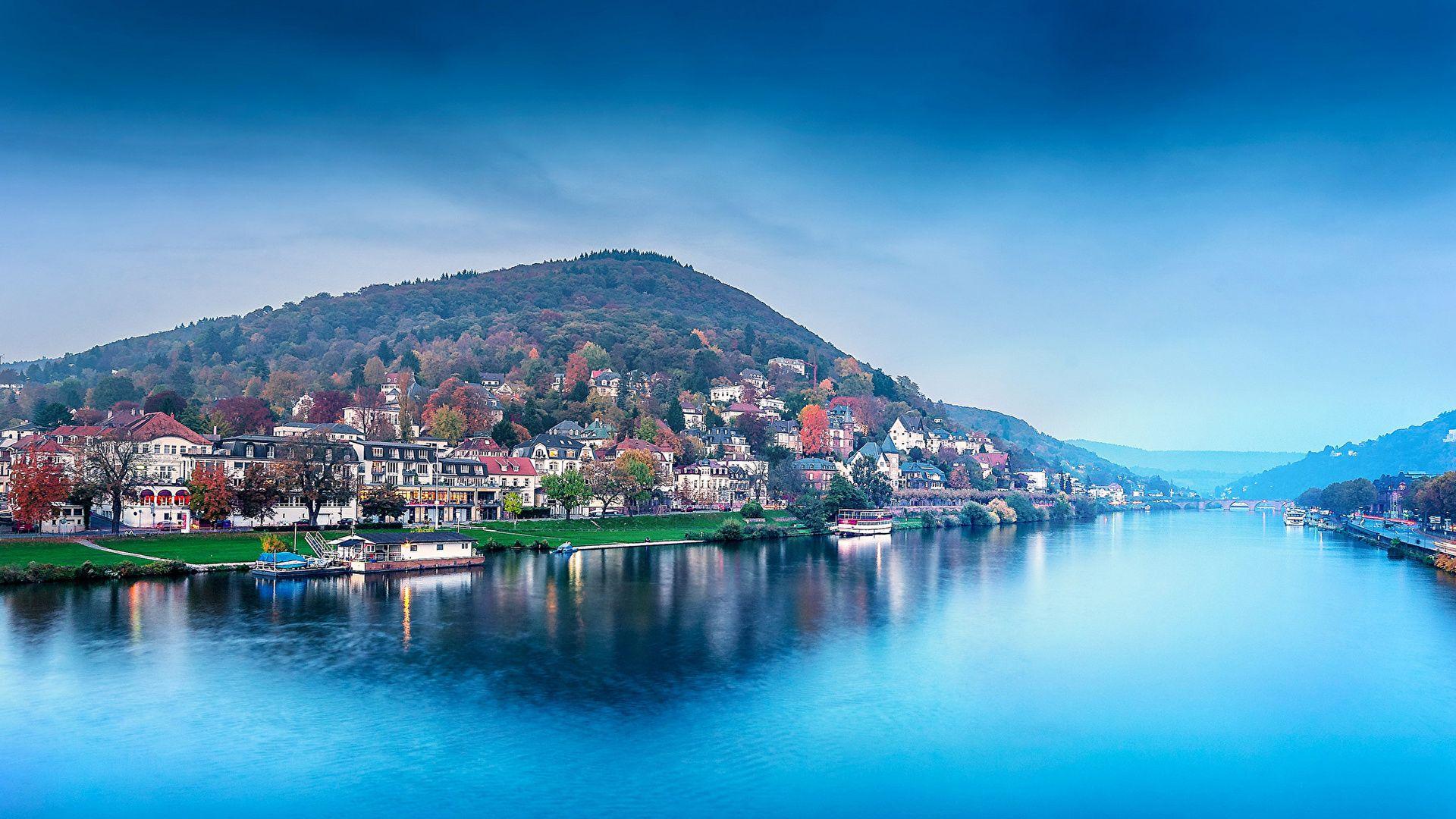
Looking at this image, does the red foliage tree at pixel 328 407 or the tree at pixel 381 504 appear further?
the red foliage tree at pixel 328 407

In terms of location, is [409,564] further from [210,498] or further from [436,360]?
[436,360]

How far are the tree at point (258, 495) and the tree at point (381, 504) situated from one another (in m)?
5.98

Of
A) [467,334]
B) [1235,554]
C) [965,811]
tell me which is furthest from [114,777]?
[467,334]

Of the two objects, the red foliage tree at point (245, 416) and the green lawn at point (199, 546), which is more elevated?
the red foliage tree at point (245, 416)

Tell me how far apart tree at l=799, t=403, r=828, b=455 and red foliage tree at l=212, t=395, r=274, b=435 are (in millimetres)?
60248

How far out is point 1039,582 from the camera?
5500 centimetres

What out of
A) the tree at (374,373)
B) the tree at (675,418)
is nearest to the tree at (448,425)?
the tree at (675,418)

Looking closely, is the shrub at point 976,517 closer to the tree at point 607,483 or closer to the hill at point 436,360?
the hill at point 436,360

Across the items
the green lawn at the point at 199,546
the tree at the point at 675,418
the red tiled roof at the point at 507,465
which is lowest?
the green lawn at the point at 199,546

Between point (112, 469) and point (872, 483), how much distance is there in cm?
7134

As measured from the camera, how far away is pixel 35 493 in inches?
1924

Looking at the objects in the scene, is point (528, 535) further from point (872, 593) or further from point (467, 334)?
point (467, 334)

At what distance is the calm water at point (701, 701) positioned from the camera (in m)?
20.5

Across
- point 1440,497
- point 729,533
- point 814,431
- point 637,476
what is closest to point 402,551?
point 637,476
